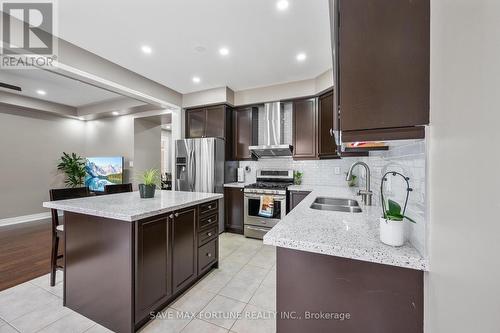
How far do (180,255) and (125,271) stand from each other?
0.52m

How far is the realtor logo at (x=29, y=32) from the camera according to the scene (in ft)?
6.58

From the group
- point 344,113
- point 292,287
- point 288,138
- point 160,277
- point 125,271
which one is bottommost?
point 160,277

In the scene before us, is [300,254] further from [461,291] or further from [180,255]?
[180,255]

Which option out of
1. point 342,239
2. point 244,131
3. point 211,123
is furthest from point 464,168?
point 211,123

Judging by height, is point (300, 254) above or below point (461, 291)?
below

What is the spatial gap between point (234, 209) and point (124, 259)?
248 cm

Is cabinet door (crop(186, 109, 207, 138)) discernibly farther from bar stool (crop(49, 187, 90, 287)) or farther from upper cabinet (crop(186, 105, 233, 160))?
bar stool (crop(49, 187, 90, 287))

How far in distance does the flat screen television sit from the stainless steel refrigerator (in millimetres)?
2308

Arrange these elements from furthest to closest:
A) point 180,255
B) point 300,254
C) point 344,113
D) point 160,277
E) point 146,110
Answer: point 146,110
point 180,255
point 160,277
point 300,254
point 344,113

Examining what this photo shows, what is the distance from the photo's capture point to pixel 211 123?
408cm

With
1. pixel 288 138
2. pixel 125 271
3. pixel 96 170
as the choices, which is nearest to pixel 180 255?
pixel 125 271

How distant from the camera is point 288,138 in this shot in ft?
13.1

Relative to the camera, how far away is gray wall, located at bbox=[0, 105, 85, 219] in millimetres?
4469

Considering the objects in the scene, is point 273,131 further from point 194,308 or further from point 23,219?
point 23,219
